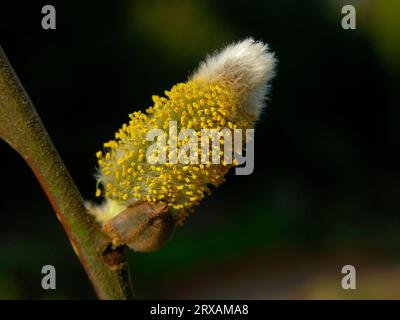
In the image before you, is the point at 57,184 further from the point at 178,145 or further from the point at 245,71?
the point at 245,71

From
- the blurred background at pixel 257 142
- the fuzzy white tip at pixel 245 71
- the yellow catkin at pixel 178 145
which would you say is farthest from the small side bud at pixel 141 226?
the blurred background at pixel 257 142

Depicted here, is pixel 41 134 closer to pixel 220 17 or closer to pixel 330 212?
pixel 220 17

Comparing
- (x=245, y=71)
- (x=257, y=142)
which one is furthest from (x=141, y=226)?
(x=257, y=142)

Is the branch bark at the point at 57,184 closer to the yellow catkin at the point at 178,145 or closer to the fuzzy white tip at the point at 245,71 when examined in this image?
the yellow catkin at the point at 178,145

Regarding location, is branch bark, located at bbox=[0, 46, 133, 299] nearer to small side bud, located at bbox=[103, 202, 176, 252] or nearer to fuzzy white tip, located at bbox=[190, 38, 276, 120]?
small side bud, located at bbox=[103, 202, 176, 252]
